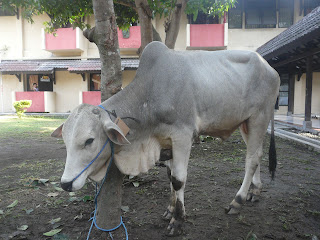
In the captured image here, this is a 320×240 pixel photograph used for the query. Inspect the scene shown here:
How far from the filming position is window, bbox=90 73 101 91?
14230 mm

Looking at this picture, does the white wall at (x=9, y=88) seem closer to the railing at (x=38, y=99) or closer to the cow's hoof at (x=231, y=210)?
the railing at (x=38, y=99)

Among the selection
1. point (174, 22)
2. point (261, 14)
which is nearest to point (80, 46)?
point (261, 14)

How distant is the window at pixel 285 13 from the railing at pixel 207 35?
9.41 ft

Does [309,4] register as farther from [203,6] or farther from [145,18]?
[145,18]

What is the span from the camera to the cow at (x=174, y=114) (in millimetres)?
1811

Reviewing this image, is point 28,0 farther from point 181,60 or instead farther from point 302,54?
point 302,54

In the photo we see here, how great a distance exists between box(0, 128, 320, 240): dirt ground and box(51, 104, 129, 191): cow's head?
738 mm

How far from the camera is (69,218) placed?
2.48 m

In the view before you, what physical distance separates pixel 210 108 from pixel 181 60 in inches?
20.2

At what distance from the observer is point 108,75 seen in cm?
277

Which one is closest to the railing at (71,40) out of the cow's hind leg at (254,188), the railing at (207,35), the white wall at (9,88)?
the railing at (207,35)

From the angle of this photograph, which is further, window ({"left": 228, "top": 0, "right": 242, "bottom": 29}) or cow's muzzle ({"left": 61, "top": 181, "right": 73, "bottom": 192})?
window ({"left": 228, "top": 0, "right": 242, "bottom": 29})

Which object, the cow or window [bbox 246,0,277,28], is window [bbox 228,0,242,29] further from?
the cow

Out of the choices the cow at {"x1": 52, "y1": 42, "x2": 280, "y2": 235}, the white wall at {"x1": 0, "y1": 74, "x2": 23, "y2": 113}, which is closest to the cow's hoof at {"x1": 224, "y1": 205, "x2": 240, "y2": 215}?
the cow at {"x1": 52, "y1": 42, "x2": 280, "y2": 235}
